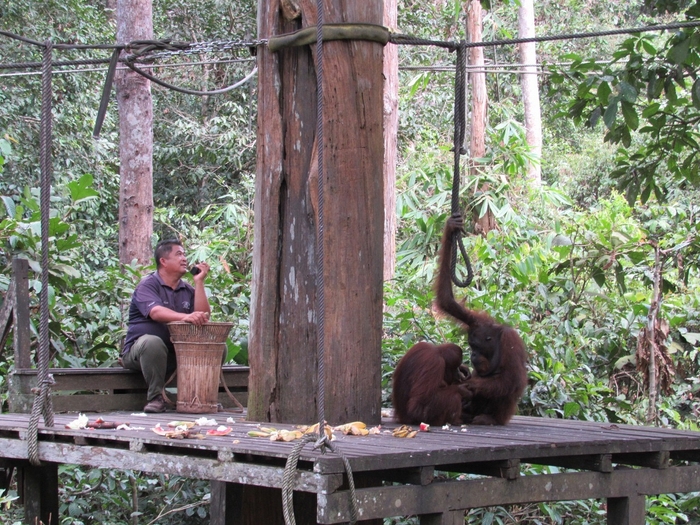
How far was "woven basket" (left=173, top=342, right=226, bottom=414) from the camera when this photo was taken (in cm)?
478

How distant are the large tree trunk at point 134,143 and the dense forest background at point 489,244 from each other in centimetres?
52

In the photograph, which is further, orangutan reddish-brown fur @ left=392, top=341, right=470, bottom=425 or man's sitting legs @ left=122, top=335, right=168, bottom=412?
man's sitting legs @ left=122, top=335, right=168, bottom=412

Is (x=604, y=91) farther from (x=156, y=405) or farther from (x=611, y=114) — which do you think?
(x=156, y=405)

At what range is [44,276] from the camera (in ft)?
11.7

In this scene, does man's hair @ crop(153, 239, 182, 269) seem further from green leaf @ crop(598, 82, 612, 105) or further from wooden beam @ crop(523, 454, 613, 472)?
green leaf @ crop(598, 82, 612, 105)

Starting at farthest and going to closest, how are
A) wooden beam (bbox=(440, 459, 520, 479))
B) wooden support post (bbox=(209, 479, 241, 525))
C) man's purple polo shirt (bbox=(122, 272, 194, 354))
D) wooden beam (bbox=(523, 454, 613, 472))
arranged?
man's purple polo shirt (bbox=(122, 272, 194, 354)), wooden beam (bbox=(523, 454, 613, 472)), wooden support post (bbox=(209, 479, 241, 525)), wooden beam (bbox=(440, 459, 520, 479))

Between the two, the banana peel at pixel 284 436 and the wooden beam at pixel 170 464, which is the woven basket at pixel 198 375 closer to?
the wooden beam at pixel 170 464

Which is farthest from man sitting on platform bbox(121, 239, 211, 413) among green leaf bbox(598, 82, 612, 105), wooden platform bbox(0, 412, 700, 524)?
green leaf bbox(598, 82, 612, 105)

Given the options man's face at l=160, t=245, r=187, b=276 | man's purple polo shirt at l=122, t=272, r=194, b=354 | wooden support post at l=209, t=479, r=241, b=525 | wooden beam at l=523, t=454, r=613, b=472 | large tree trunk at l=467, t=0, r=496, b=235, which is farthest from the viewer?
large tree trunk at l=467, t=0, r=496, b=235

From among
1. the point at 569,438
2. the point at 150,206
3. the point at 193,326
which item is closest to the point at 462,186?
the point at 150,206

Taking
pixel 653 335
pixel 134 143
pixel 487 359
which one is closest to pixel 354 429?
pixel 487 359

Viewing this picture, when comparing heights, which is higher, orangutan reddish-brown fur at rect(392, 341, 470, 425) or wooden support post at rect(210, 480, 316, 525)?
orangutan reddish-brown fur at rect(392, 341, 470, 425)

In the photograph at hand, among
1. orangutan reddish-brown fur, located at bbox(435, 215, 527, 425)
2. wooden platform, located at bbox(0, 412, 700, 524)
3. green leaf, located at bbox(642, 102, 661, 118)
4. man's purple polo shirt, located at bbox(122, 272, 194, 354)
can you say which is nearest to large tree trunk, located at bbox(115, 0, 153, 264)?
man's purple polo shirt, located at bbox(122, 272, 194, 354)

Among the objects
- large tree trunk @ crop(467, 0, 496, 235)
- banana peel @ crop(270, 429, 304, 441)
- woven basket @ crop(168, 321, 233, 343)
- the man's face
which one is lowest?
banana peel @ crop(270, 429, 304, 441)
